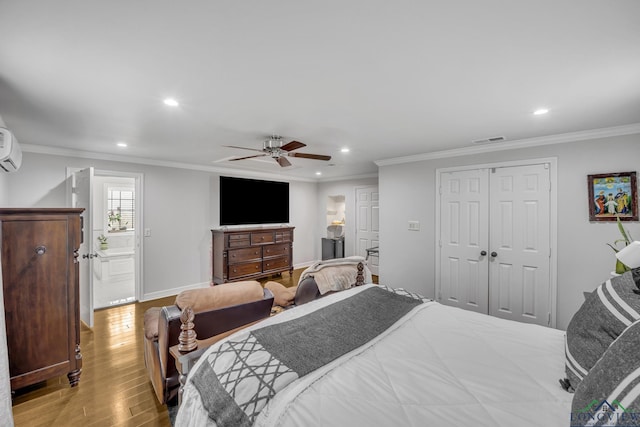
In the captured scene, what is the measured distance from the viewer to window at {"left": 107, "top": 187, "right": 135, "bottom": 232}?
252 inches

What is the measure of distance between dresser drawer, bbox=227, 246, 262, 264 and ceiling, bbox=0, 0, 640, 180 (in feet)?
8.67

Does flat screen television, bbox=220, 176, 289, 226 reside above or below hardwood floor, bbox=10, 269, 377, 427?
above

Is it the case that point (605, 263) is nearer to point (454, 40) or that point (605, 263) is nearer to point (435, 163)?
point (435, 163)

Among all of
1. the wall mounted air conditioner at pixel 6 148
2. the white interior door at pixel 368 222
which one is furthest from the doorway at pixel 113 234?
the white interior door at pixel 368 222

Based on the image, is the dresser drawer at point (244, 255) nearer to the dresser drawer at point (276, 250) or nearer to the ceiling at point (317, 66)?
the dresser drawer at point (276, 250)

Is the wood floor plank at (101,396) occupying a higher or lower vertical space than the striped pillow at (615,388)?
lower

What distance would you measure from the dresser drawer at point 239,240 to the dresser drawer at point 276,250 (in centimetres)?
43

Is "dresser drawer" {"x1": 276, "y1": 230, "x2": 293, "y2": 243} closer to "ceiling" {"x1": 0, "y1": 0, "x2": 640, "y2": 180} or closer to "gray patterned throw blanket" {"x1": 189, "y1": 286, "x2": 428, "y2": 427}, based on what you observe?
"ceiling" {"x1": 0, "y1": 0, "x2": 640, "y2": 180}

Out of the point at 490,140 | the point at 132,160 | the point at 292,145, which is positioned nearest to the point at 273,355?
the point at 292,145

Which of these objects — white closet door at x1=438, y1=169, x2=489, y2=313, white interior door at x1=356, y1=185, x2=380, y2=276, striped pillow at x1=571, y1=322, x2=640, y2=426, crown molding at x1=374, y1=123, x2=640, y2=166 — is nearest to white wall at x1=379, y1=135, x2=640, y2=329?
crown molding at x1=374, y1=123, x2=640, y2=166

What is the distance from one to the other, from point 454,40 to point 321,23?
676 millimetres

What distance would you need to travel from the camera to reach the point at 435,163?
13.0 feet

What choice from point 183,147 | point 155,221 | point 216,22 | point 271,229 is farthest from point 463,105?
point 155,221

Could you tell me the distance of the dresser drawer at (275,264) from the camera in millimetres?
5496
